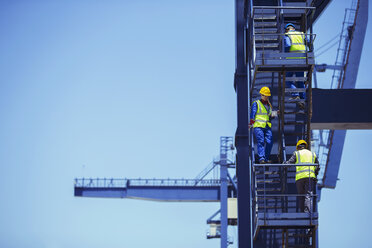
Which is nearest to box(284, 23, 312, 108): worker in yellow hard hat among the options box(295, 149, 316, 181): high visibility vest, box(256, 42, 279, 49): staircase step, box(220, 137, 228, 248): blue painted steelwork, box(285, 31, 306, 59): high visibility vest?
box(285, 31, 306, 59): high visibility vest

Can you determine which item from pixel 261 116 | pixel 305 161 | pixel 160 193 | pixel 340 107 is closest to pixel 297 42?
pixel 261 116

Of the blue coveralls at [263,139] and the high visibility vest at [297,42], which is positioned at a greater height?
the high visibility vest at [297,42]

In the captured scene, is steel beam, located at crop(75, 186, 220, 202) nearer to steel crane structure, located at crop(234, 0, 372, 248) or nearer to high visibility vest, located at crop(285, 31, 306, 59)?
steel crane structure, located at crop(234, 0, 372, 248)

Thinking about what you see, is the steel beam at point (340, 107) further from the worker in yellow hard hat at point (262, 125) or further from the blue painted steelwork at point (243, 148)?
the worker in yellow hard hat at point (262, 125)

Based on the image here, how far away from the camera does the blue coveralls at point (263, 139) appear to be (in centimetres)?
1289

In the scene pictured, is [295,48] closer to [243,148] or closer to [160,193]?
[243,148]

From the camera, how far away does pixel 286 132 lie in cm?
1407

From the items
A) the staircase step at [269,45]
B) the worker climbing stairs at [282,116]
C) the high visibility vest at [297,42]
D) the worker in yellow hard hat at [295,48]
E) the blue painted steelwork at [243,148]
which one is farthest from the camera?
the blue painted steelwork at [243,148]

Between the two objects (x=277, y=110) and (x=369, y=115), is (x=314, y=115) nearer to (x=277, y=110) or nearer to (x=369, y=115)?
(x=369, y=115)

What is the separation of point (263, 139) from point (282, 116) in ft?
2.62

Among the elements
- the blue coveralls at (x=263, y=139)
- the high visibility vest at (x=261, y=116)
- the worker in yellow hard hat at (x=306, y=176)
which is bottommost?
the worker in yellow hard hat at (x=306, y=176)

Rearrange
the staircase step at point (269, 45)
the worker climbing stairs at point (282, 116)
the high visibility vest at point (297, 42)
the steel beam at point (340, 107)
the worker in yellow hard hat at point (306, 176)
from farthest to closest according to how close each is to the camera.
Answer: the steel beam at point (340, 107)
the staircase step at point (269, 45)
the high visibility vest at point (297, 42)
the worker climbing stairs at point (282, 116)
the worker in yellow hard hat at point (306, 176)

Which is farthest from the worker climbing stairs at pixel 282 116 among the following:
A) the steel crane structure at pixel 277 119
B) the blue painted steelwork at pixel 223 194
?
the blue painted steelwork at pixel 223 194

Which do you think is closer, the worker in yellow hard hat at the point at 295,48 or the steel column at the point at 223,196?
the worker in yellow hard hat at the point at 295,48
